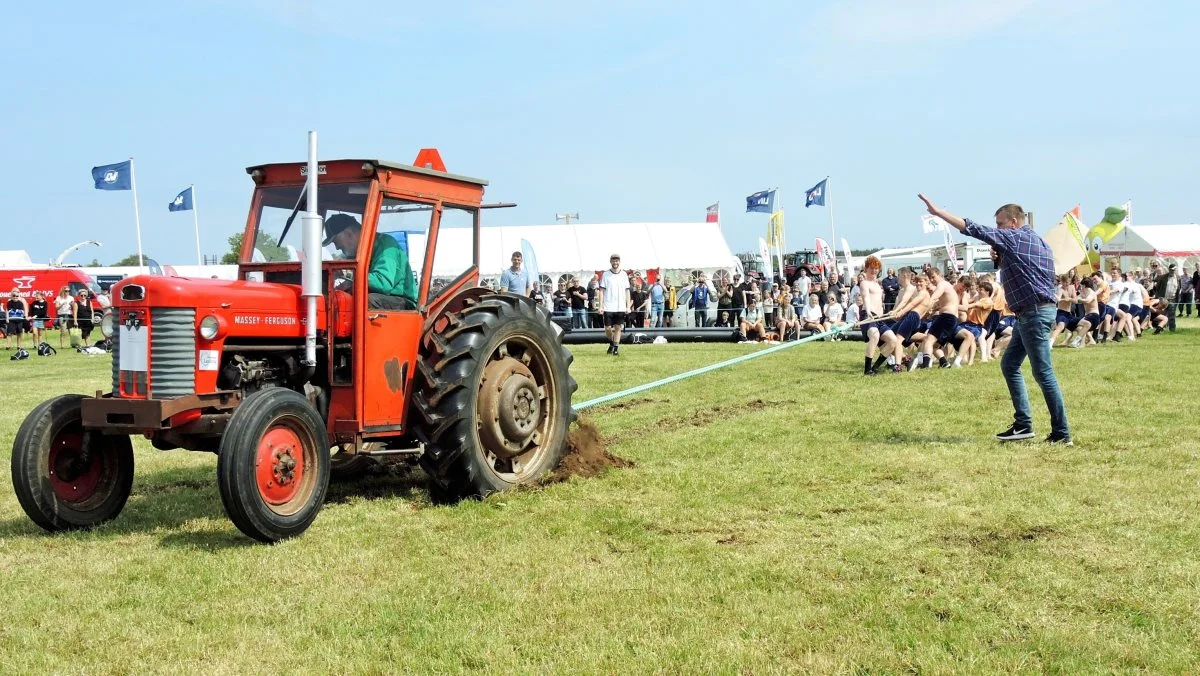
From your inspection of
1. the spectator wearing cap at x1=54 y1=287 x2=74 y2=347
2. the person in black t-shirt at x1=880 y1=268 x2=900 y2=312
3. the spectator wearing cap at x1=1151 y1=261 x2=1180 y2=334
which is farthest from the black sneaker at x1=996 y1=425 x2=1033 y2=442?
the spectator wearing cap at x1=1151 y1=261 x2=1180 y2=334

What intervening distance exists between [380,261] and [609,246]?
25.0 metres

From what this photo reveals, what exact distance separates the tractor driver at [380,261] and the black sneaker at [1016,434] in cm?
491

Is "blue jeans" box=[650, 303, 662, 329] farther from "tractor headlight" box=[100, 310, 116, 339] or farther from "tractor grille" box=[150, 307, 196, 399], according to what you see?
"tractor grille" box=[150, 307, 196, 399]

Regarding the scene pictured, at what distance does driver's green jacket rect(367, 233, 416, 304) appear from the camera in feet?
20.6

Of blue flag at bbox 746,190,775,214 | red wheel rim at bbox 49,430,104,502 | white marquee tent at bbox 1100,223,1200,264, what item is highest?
blue flag at bbox 746,190,775,214

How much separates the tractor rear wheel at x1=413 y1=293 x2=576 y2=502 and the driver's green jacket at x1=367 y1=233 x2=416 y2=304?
1.16 feet

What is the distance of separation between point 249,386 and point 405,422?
102cm

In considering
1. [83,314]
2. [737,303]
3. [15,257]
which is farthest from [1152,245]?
[15,257]

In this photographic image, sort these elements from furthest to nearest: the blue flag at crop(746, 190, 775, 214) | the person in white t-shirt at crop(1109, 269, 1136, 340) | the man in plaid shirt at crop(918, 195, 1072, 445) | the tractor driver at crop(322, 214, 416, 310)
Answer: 1. the blue flag at crop(746, 190, 775, 214)
2. the person in white t-shirt at crop(1109, 269, 1136, 340)
3. the man in plaid shirt at crop(918, 195, 1072, 445)
4. the tractor driver at crop(322, 214, 416, 310)

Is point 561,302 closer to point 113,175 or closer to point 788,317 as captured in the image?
point 788,317

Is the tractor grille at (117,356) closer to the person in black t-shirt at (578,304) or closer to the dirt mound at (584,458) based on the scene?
the dirt mound at (584,458)

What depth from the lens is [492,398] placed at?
6.70m

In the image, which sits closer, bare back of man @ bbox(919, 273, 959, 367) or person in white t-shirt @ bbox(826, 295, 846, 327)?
bare back of man @ bbox(919, 273, 959, 367)

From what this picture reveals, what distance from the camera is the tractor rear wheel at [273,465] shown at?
5125 millimetres
